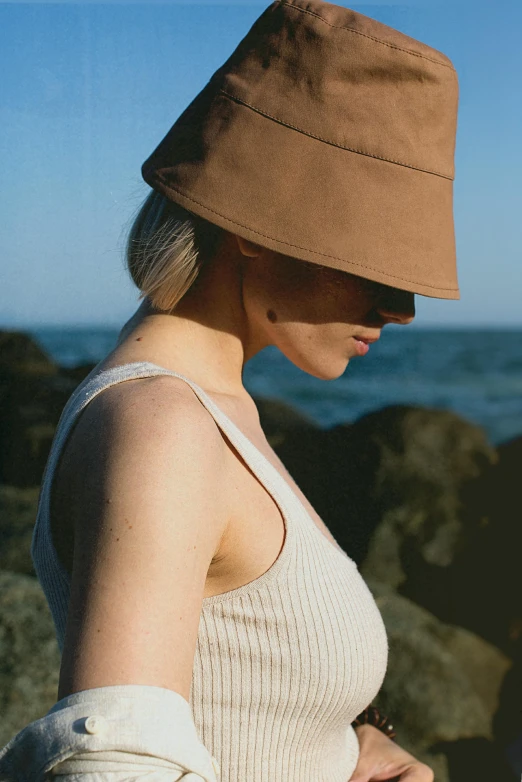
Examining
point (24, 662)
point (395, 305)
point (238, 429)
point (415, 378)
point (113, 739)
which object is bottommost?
point (415, 378)

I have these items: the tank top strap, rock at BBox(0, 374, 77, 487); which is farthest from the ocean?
the tank top strap

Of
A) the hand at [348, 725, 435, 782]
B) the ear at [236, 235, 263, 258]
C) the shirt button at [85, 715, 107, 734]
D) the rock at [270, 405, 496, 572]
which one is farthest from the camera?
the rock at [270, 405, 496, 572]

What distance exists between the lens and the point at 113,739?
34.0 inches

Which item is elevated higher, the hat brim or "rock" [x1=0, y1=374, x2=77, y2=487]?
the hat brim

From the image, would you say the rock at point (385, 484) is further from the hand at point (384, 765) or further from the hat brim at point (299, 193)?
the hat brim at point (299, 193)

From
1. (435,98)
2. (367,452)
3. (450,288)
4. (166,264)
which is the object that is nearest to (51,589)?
(166,264)

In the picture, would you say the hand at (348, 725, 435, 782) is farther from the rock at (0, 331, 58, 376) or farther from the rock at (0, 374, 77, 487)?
the rock at (0, 331, 58, 376)

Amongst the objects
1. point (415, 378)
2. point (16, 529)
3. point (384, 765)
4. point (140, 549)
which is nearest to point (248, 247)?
point (140, 549)

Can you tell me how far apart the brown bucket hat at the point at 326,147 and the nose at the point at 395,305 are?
9cm

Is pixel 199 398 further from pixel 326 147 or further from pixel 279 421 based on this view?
pixel 279 421

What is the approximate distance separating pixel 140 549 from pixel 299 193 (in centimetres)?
60

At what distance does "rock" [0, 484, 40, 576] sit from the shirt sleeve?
2349 millimetres

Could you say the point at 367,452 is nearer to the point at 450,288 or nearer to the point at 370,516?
the point at 370,516

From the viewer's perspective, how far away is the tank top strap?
1.09 meters
